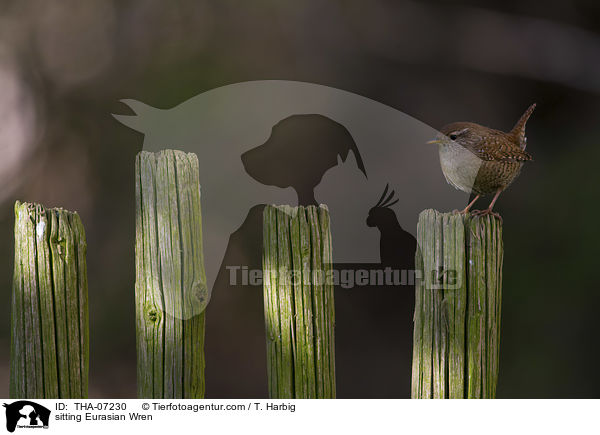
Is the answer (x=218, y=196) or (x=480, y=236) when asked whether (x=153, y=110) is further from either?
(x=480, y=236)

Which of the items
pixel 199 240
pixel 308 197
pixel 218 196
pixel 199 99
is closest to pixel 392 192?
pixel 308 197

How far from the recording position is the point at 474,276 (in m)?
2.63

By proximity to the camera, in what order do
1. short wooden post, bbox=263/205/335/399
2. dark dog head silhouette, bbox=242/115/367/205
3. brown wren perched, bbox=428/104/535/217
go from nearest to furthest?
short wooden post, bbox=263/205/335/399 < brown wren perched, bbox=428/104/535/217 < dark dog head silhouette, bbox=242/115/367/205

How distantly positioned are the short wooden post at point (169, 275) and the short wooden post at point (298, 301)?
29cm

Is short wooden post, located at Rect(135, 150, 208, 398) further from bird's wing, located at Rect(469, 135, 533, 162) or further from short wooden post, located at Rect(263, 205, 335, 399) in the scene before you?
bird's wing, located at Rect(469, 135, 533, 162)

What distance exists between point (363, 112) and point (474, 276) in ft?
9.64

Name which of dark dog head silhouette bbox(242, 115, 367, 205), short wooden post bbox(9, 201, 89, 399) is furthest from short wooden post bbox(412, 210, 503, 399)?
dark dog head silhouette bbox(242, 115, 367, 205)

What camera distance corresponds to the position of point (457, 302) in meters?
2.64

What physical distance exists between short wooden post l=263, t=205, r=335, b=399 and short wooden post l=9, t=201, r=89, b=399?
31.4 inches

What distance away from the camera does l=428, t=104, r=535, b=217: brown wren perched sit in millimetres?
3605

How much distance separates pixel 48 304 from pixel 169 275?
53 cm

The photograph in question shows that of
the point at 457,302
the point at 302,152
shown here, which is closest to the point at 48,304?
the point at 457,302
